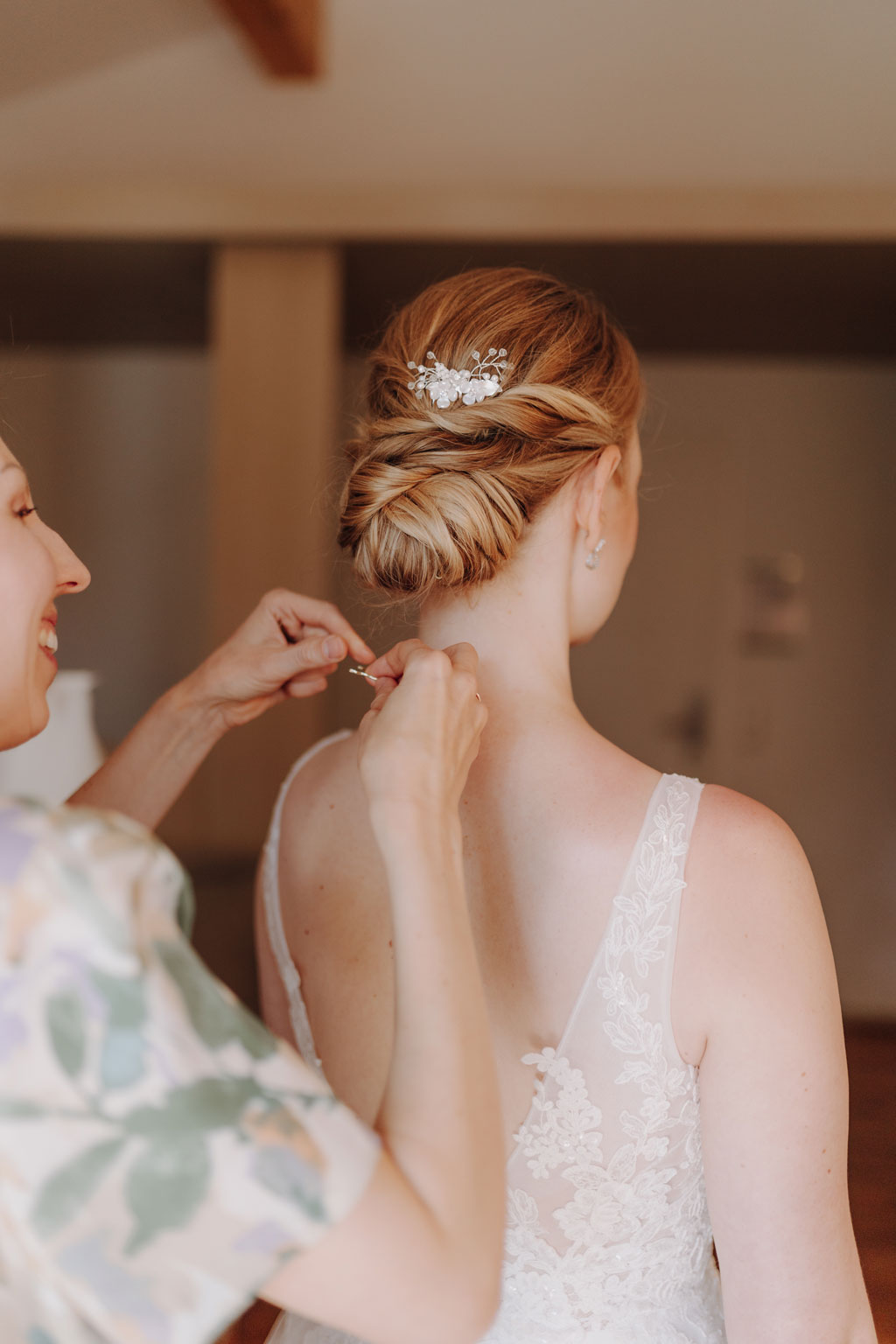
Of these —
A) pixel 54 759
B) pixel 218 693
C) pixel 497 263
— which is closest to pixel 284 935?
pixel 218 693

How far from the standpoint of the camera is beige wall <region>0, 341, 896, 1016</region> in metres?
4.00

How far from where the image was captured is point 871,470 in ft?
13.1

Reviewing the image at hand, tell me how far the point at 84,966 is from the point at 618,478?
750 millimetres

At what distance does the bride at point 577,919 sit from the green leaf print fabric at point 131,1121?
1.32 feet

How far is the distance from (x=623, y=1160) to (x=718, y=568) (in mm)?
3343

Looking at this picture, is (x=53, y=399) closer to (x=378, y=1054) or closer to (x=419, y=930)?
(x=378, y=1054)

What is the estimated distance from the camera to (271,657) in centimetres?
113

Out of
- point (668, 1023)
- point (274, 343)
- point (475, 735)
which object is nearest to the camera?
point (475, 735)

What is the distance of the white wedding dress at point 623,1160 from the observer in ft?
2.93

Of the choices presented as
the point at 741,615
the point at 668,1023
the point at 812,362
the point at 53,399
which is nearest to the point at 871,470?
the point at 812,362

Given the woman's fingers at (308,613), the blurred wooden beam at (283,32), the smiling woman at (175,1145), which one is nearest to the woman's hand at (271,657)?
the woman's fingers at (308,613)

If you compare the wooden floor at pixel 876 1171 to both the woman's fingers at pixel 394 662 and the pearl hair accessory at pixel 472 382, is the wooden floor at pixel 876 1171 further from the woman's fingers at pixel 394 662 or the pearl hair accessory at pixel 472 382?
the pearl hair accessory at pixel 472 382

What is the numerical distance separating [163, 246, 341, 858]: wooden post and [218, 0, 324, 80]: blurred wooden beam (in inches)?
25.5

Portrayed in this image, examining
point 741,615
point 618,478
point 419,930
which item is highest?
point 618,478
